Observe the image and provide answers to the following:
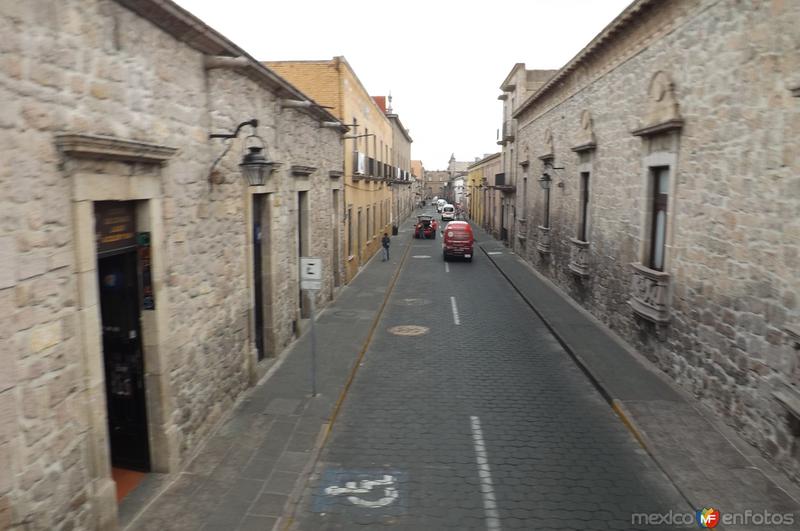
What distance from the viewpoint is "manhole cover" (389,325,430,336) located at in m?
14.2

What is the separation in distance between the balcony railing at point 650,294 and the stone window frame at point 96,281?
8.87 meters

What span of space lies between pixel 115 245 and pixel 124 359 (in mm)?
1581

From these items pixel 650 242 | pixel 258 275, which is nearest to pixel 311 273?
pixel 258 275

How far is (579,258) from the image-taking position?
16.7 m

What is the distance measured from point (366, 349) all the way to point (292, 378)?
252 cm

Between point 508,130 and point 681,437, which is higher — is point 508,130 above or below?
above

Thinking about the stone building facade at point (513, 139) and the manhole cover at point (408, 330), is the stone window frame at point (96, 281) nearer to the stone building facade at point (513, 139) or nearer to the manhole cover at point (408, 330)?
the manhole cover at point (408, 330)

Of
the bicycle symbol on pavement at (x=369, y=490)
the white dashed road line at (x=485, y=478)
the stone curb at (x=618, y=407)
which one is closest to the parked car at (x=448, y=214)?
the stone curb at (x=618, y=407)

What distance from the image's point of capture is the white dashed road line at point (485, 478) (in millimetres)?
6094

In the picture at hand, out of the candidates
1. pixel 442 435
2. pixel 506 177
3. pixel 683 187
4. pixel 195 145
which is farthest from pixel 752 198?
pixel 506 177

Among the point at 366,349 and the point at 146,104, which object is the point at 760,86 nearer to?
the point at 146,104

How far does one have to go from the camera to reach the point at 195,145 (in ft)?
24.9

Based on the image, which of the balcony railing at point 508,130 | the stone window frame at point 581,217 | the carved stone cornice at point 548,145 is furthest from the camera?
the balcony railing at point 508,130

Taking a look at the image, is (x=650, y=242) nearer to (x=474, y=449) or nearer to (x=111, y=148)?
(x=474, y=449)
